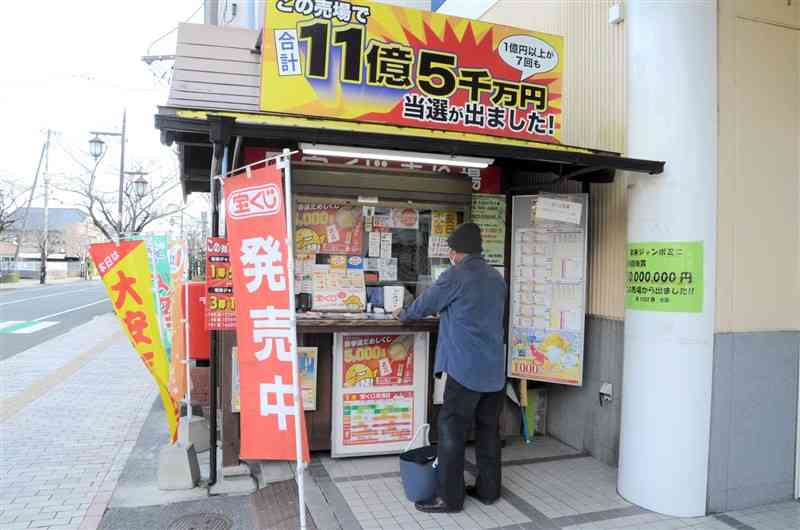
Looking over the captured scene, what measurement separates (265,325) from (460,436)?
169 cm

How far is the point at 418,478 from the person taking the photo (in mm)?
4242

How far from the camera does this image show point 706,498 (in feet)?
13.8

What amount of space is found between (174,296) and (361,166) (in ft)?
7.56

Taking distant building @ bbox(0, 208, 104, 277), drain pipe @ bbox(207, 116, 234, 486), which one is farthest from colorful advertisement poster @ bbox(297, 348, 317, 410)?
distant building @ bbox(0, 208, 104, 277)

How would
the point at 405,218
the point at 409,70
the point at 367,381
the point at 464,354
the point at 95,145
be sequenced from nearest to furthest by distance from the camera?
the point at 464,354, the point at 409,70, the point at 367,381, the point at 405,218, the point at 95,145

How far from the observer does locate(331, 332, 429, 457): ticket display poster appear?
5.18m

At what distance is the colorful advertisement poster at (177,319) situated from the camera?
5.03 meters

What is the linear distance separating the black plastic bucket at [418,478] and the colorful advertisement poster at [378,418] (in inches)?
37.7

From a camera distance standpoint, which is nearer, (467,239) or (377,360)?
(467,239)

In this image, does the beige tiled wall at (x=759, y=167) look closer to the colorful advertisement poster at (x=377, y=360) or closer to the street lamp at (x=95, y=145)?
the colorful advertisement poster at (x=377, y=360)

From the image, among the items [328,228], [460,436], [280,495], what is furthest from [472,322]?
[280,495]

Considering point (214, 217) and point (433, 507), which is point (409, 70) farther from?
point (433, 507)

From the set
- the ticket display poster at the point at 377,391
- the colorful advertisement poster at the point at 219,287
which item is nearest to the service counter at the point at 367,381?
the ticket display poster at the point at 377,391

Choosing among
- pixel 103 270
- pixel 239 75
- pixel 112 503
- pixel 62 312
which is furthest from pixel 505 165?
A: pixel 62 312
